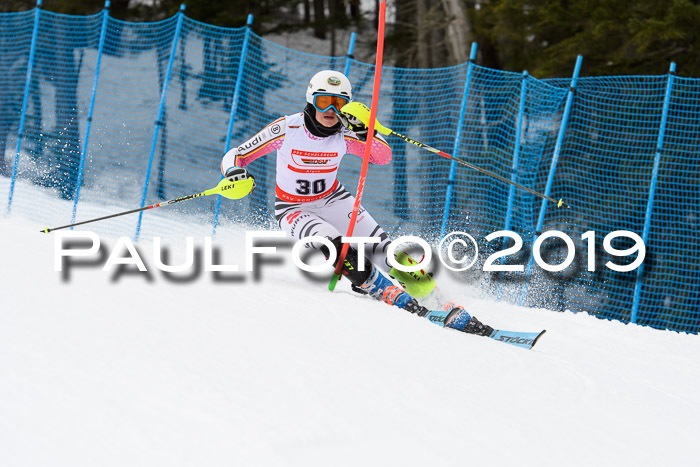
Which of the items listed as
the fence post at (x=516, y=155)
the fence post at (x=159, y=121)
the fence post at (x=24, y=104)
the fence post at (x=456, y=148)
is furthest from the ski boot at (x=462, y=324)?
the fence post at (x=24, y=104)

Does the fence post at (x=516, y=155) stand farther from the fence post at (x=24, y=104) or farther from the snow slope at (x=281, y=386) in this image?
the fence post at (x=24, y=104)

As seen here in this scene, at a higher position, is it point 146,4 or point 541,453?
point 146,4

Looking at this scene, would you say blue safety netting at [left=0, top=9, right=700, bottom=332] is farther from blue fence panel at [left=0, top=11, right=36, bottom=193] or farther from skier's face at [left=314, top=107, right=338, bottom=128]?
skier's face at [left=314, top=107, right=338, bottom=128]

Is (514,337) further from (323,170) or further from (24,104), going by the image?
(24,104)

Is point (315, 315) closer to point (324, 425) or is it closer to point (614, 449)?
point (324, 425)

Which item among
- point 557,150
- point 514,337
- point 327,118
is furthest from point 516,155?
point 514,337

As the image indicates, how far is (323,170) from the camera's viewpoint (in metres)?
4.95

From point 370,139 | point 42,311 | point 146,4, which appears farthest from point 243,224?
point 146,4

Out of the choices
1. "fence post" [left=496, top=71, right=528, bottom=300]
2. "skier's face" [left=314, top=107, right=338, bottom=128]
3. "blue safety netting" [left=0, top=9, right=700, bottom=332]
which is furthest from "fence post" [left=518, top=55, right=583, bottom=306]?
"skier's face" [left=314, top=107, right=338, bottom=128]

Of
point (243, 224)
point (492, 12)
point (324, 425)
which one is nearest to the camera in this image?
point (324, 425)

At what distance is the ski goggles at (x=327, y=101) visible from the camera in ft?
15.2

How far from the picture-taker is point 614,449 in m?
2.77

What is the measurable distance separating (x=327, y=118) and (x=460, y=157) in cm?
368

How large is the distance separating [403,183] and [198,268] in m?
4.08
